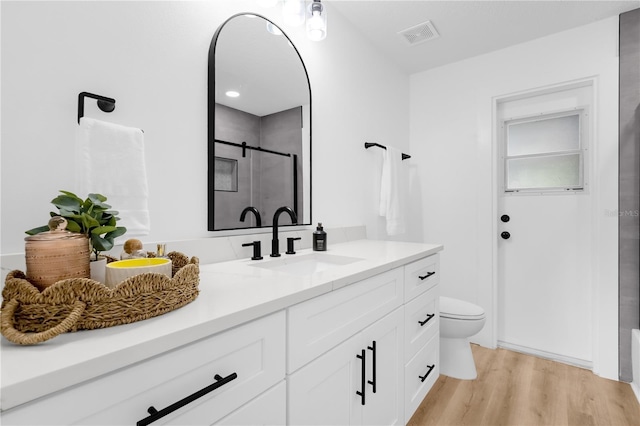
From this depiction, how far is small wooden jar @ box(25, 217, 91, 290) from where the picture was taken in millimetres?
596

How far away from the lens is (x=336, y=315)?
101 cm

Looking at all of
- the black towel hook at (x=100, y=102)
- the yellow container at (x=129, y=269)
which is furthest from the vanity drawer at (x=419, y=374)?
the black towel hook at (x=100, y=102)

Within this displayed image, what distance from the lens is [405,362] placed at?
1.45m

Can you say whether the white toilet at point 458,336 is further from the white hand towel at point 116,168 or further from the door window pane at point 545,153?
the white hand towel at point 116,168

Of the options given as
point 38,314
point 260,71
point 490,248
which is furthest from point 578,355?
point 38,314

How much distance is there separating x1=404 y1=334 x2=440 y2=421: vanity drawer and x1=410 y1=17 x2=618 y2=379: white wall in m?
0.99

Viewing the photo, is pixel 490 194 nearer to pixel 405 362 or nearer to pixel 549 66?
pixel 549 66

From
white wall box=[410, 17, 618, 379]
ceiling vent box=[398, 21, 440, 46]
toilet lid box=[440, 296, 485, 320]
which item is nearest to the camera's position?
toilet lid box=[440, 296, 485, 320]

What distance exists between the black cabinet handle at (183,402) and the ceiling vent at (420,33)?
2397 millimetres

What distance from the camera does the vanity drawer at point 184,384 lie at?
0.47 metres

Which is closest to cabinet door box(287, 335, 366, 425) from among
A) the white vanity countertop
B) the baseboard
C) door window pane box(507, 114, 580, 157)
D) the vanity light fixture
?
the white vanity countertop

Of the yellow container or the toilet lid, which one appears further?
the toilet lid

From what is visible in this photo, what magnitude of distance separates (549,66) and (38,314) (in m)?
3.06

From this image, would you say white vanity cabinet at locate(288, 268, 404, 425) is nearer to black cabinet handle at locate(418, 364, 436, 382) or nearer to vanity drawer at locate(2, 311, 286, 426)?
vanity drawer at locate(2, 311, 286, 426)
